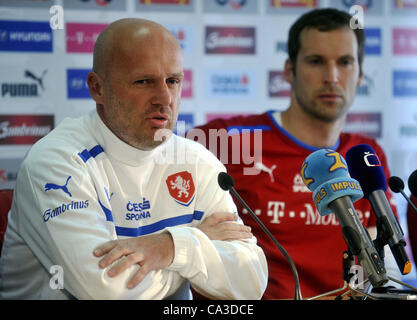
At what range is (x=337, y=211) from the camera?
1.01 meters

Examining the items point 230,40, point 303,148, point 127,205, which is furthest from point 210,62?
point 127,205

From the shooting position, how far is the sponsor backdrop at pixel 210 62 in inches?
108

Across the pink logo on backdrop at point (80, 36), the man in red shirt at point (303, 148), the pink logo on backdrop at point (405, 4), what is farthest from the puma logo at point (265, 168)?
the pink logo on backdrop at point (405, 4)

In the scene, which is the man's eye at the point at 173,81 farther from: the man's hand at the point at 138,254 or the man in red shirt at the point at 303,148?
the man in red shirt at the point at 303,148

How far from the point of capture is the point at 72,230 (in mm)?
1239

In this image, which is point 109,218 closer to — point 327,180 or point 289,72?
point 327,180

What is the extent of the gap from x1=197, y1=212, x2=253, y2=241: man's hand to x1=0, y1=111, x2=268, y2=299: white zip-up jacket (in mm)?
26

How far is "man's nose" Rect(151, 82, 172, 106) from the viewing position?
1437 millimetres

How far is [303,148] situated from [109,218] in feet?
3.39

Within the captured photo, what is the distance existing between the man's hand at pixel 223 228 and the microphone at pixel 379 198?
0.38 m

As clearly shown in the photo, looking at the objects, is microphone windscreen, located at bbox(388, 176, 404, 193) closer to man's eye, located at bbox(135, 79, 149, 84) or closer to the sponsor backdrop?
man's eye, located at bbox(135, 79, 149, 84)

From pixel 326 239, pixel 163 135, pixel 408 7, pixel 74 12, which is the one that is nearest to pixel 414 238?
pixel 326 239

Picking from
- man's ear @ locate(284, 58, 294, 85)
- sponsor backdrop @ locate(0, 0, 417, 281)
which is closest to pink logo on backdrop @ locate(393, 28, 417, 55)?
sponsor backdrop @ locate(0, 0, 417, 281)

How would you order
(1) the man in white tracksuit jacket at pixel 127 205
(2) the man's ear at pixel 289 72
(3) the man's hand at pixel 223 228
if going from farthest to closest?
1. (2) the man's ear at pixel 289 72
2. (3) the man's hand at pixel 223 228
3. (1) the man in white tracksuit jacket at pixel 127 205
